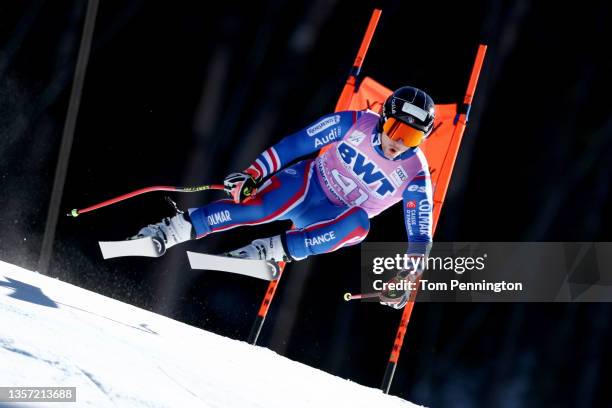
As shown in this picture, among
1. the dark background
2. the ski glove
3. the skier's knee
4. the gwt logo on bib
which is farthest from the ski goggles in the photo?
the dark background

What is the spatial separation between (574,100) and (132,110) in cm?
270

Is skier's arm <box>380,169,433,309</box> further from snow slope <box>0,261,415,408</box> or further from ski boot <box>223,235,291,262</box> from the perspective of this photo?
snow slope <box>0,261,415,408</box>

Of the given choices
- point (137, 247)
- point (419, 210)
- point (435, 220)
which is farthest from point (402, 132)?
point (137, 247)

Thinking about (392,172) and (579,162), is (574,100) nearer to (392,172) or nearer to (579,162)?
(579,162)

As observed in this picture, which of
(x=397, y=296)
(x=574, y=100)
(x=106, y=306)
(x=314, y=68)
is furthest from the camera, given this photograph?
(x=574, y=100)

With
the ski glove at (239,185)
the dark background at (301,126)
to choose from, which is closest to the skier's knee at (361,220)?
the ski glove at (239,185)

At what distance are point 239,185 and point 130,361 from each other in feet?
3.58

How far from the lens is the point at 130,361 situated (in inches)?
76.2

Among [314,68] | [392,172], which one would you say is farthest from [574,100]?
[392,172]

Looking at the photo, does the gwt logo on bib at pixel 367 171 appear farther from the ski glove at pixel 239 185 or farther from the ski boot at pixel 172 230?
the ski boot at pixel 172 230

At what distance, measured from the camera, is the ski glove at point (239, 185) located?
2885mm

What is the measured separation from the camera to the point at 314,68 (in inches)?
169

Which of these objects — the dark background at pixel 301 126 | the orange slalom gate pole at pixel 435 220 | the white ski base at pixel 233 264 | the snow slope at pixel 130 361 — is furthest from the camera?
the dark background at pixel 301 126

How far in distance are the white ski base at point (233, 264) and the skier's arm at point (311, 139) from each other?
48 cm
